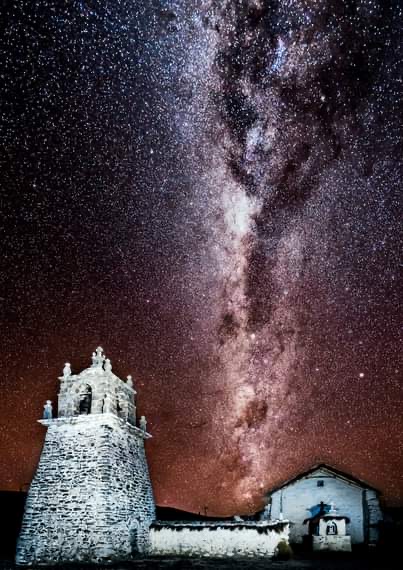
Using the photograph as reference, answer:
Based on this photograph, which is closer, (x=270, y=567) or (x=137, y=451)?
(x=270, y=567)

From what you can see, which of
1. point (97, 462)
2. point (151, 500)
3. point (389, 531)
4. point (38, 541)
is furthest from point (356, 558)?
point (38, 541)

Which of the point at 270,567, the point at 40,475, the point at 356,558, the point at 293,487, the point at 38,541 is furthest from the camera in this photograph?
the point at 293,487

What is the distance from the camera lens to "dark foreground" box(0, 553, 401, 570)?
1848 centimetres

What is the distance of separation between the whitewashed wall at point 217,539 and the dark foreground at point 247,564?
68 centimetres

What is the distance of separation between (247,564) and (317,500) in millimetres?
12670

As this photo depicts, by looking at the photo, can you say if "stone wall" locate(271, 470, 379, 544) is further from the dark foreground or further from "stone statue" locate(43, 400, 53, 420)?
"stone statue" locate(43, 400, 53, 420)

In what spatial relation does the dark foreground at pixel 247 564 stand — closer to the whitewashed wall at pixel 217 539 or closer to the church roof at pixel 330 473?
the whitewashed wall at pixel 217 539

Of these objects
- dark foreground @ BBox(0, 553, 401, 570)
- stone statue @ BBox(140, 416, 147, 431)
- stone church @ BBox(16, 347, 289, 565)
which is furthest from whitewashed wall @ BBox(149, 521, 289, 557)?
stone statue @ BBox(140, 416, 147, 431)

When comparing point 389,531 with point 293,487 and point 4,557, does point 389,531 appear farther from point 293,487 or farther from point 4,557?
point 4,557

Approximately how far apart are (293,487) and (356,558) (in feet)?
27.4

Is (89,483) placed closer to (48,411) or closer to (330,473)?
(48,411)

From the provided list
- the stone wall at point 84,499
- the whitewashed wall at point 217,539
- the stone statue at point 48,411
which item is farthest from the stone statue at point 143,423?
A: the stone statue at point 48,411

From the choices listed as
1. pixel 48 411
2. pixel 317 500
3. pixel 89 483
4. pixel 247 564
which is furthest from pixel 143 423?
pixel 317 500

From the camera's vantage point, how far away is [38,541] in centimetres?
2039
